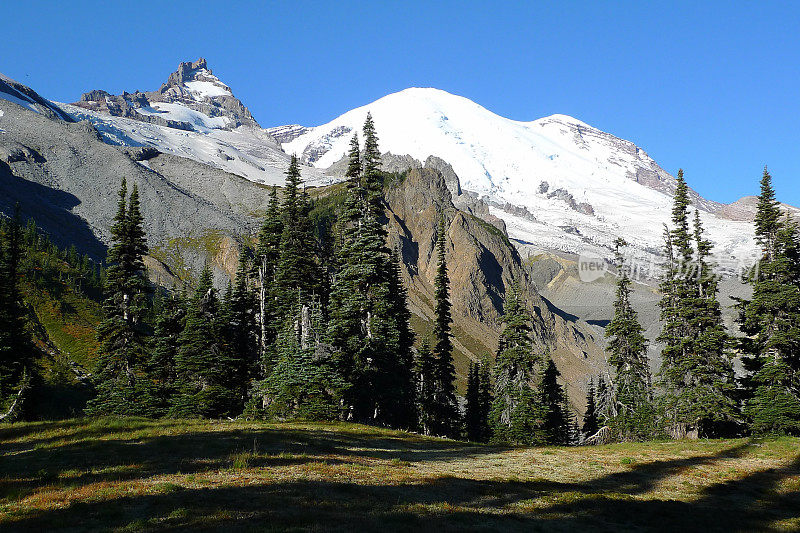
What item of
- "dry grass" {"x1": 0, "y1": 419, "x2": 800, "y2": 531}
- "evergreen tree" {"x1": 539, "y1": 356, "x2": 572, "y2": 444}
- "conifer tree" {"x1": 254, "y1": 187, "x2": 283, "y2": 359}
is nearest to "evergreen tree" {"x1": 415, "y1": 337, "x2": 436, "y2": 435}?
"evergreen tree" {"x1": 539, "y1": 356, "x2": 572, "y2": 444}

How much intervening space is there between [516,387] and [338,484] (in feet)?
121

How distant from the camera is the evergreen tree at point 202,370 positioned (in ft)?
141

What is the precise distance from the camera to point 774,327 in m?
39.5

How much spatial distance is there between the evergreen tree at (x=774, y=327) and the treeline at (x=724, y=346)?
0.21ft

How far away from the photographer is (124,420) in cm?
2370

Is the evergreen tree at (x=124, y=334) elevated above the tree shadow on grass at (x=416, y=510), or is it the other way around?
the evergreen tree at (x=124, y=334)

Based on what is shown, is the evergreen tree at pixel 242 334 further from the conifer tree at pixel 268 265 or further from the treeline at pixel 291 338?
the conifer tree at pixel 268 265

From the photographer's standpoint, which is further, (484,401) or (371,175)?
(484,401)

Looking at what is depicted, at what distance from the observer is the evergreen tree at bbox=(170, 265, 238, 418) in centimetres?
4284

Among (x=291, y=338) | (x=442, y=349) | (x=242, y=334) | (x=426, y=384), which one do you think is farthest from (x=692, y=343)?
(x=242, y=334)

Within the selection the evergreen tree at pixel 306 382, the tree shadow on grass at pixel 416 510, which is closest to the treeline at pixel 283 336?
the evergreen tree at pixel 306 382

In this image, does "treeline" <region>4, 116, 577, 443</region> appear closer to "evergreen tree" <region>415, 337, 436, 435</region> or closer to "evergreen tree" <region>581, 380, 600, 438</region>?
"evergreen tree" <region>415, 337, 436, 435</region>

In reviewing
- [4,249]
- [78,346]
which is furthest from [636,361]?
[78,346]

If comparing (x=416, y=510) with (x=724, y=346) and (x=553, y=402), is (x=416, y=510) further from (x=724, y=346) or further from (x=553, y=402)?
(x=553, y=402)
